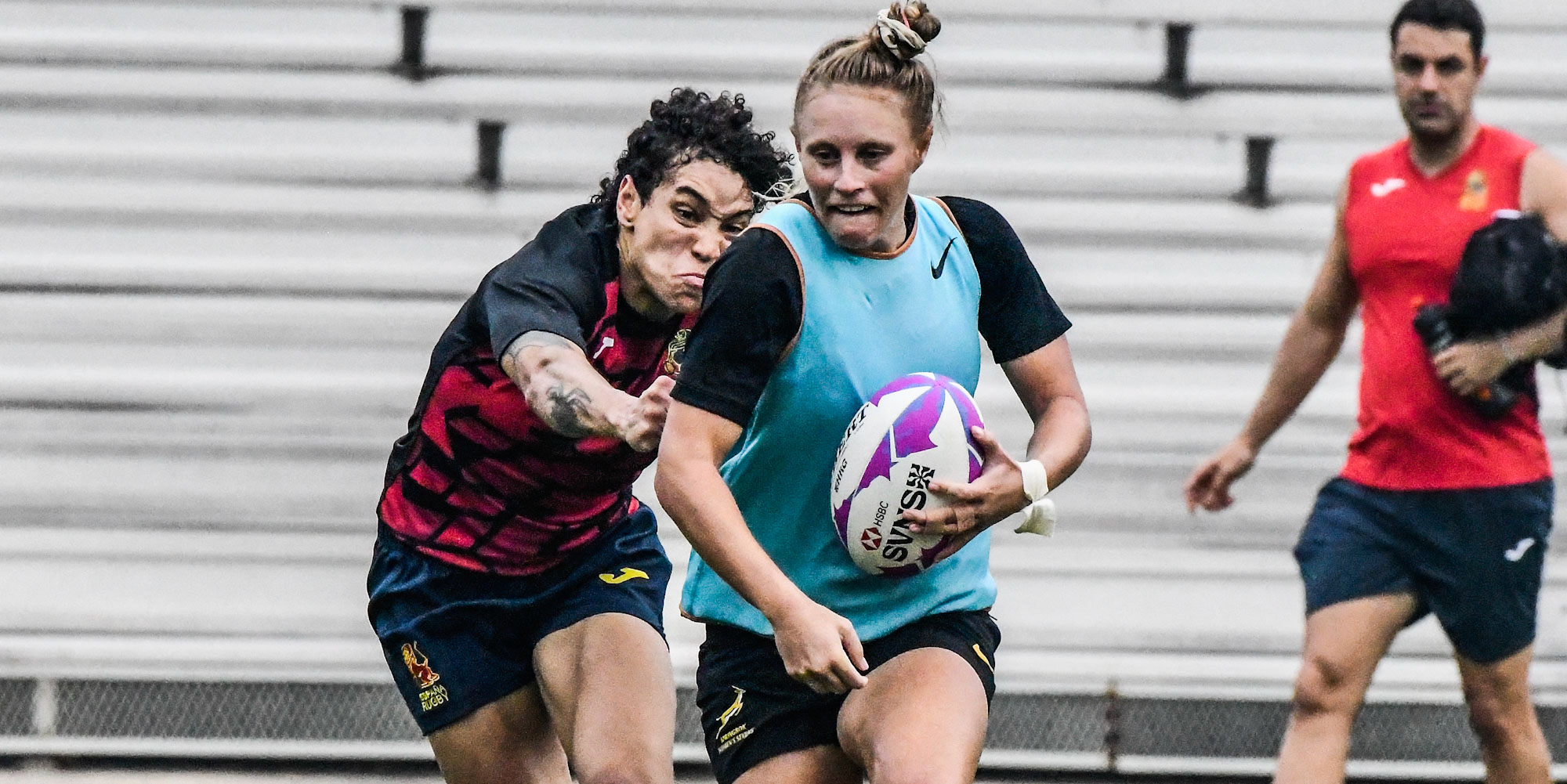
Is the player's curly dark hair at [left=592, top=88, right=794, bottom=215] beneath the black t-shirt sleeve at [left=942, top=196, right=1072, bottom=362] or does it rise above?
above

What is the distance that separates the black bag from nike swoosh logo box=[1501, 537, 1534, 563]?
0.49 meters

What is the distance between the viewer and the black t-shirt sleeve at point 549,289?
123 inches

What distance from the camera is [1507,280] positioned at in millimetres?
4031

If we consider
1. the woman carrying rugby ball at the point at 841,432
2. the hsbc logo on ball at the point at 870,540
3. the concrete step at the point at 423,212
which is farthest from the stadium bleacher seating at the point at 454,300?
the hsbc logo on ball at the point at 870,540

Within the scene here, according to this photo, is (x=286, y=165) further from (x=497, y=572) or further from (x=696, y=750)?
(x=497, y=572)

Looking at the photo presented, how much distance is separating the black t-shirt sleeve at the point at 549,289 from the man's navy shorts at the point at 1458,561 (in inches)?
74.7

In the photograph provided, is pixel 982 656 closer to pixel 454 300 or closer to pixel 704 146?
pixel 704 146

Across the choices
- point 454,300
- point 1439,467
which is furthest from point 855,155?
point 454,300

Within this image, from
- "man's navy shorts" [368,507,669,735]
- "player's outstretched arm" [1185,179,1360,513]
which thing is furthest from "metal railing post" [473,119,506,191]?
"man's navy shorts" [368,507,669,735]

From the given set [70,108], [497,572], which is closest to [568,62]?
[70,108]

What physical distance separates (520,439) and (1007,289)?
0.94m

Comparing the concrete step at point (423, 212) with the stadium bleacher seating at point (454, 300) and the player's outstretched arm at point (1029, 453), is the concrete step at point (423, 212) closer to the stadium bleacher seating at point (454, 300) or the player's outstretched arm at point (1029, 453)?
the stadium bleacher seating at point (454, 300)

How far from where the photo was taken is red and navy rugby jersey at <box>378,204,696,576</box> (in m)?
3.29

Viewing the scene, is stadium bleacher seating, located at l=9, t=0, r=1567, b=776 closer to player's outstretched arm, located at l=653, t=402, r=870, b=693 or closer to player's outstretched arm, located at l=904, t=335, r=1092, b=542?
player's outstretched arm, located at l=904, t=335, r=1092, b=542
